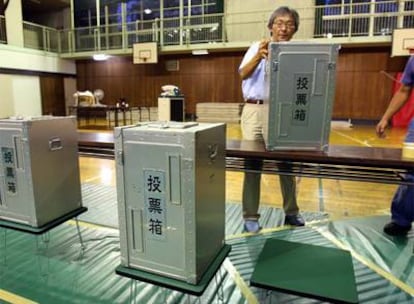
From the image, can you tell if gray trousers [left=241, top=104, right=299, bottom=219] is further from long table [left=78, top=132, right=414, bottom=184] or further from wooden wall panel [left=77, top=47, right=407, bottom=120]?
wooden wall panel [left=77, top=47, right=407, bottom=120]

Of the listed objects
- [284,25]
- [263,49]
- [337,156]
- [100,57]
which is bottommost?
[337,156]

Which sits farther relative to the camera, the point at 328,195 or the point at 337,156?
the point at 328,195

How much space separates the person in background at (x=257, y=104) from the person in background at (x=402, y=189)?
70 cm

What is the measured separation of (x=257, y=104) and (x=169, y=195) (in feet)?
4.16

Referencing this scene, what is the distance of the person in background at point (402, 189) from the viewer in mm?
2230

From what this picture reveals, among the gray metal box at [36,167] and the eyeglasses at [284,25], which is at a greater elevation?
the eyeglasses at [284,25]

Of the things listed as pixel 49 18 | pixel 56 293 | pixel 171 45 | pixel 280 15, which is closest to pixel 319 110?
pixel 280 15

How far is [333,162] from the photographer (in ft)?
5.18

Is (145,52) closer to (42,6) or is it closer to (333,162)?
(42,6)

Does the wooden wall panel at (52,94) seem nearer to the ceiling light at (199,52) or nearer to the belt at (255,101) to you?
the ceiling light at (199,52)

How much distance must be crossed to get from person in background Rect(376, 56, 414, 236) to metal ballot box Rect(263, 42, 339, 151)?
76 centimetres

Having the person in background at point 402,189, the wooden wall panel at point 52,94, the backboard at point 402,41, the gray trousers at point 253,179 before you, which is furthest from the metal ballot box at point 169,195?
the wooden wall panel at point 52,94

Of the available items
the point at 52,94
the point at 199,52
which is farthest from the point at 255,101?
the point at 52,94

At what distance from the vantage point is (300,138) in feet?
5.65
